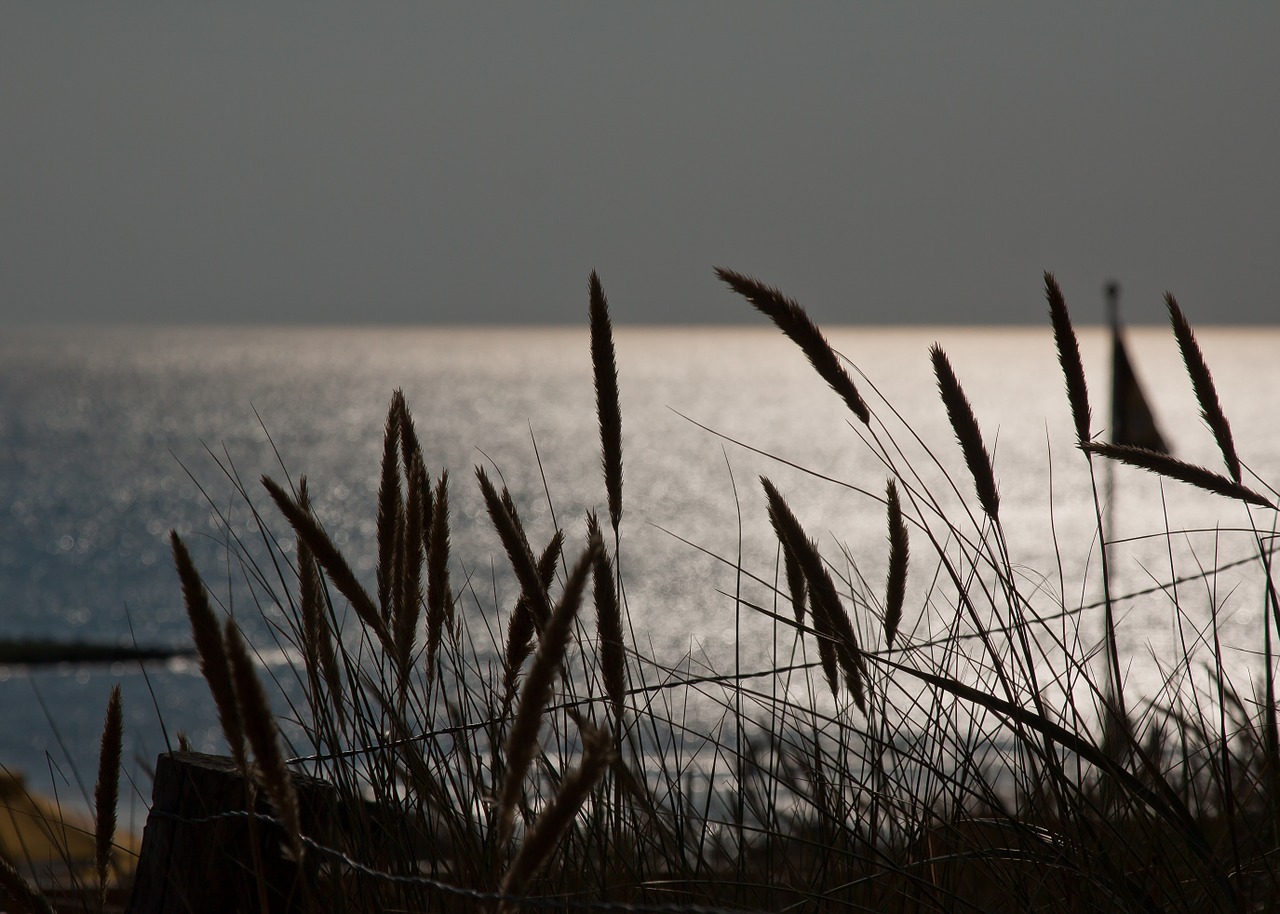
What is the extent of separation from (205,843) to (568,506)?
143ft

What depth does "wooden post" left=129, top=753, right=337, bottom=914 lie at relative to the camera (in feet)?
5.57

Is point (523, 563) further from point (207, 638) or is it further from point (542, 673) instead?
point (542, 673)

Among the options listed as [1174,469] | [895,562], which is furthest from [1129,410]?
[1174,469]

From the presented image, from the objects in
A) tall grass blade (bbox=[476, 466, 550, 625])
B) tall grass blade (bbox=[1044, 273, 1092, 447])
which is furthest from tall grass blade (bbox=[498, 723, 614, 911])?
tall grass blade (bbox=[1044, 273, 1092, 447])

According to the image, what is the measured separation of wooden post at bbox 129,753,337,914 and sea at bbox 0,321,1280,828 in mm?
86

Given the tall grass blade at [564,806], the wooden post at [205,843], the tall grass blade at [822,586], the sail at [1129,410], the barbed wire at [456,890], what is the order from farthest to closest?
the sail at [1129,410], the wooden post at [205,843], the tall grass blade at [822,586], the barbed wire at [456,890], the tall grass blade at [564,806]

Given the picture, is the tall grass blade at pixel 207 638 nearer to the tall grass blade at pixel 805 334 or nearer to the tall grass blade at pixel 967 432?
the tall grass blade at pixel 805 334

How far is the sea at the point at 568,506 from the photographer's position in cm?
516

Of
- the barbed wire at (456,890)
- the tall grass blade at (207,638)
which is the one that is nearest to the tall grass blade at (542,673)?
the barbed wire at (456,890)

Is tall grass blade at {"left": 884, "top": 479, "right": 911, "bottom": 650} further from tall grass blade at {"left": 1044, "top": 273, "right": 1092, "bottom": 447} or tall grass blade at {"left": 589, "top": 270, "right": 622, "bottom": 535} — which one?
tall grass blade at {"left": 589, "top": 270, "right": 622, "bottom": 535}

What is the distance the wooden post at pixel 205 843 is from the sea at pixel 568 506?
0.09 meters

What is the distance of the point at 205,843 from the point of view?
5.59ft

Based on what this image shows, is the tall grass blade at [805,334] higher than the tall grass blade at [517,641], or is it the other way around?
the tall grass blade at [805,334]

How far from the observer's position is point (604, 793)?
179 cm
